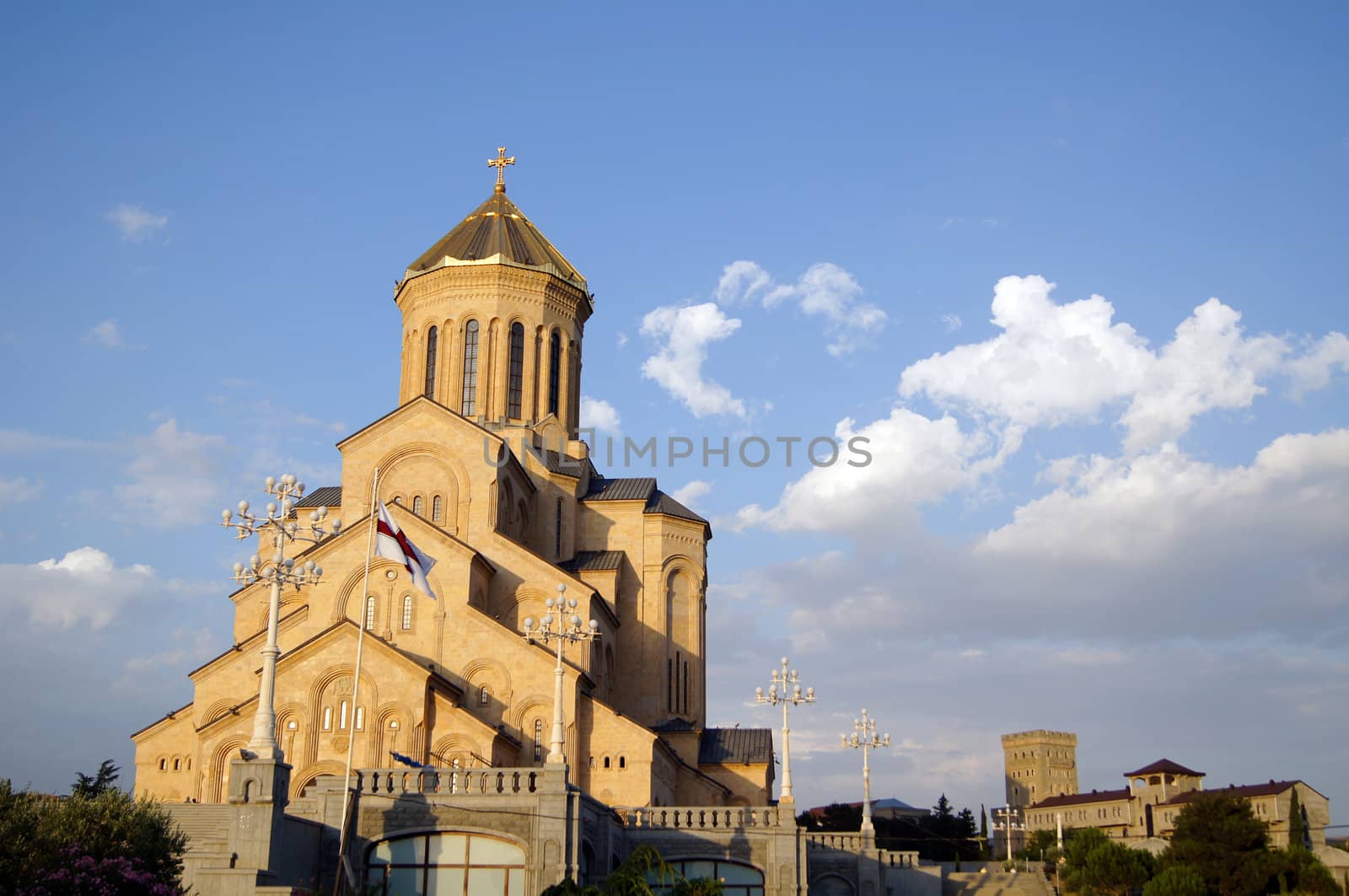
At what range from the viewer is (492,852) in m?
25.4

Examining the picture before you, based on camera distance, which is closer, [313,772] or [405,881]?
[405,881]

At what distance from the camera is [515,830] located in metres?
25.3

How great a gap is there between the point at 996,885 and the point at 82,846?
115ft

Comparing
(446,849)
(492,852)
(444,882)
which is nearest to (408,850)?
(446,849)

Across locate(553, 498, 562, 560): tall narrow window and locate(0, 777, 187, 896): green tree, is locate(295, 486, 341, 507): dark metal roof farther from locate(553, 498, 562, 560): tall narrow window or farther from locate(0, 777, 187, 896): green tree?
locate(0, 777, 187, 896): green tree

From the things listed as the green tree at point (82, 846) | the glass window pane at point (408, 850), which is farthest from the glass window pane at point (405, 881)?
the green tree at point (82, 846)

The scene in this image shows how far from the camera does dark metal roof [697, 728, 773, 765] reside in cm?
4334

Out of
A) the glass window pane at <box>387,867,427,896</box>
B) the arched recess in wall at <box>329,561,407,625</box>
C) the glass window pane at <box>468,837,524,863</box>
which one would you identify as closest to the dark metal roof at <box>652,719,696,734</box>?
the arched recess in wall at <box>329,561,407,625</box>

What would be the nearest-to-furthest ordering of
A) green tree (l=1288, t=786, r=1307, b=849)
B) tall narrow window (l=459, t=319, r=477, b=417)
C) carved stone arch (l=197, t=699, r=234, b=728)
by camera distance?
carved stone arch (l=197, t=699, r=234, b=728), tall narrow window (l=459, t=319, r=477, b=417), green tree (l=1288, t=786, r=1307, b=849)

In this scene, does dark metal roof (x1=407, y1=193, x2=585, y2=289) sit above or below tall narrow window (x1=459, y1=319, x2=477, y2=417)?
above

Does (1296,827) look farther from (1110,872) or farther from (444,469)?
(444,469)

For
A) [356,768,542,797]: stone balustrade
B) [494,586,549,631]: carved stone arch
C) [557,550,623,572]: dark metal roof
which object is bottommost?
[356,768,542,797]: stone balustrade

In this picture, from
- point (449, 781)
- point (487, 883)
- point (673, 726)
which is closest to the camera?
point (487, 883)

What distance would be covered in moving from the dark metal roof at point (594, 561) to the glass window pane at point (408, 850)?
18.5 metres
